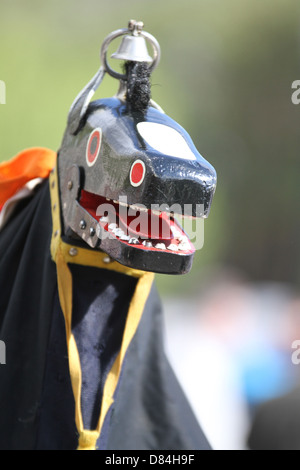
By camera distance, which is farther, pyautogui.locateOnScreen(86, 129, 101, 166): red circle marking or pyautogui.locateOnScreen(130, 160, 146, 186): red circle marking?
pyautogui.locateOnScreen(86, 129, 101, 166): red circle marking

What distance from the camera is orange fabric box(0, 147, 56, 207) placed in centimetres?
106

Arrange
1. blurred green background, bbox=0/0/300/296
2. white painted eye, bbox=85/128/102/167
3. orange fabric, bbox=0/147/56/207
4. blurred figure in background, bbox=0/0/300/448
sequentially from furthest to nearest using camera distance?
blurred green background, bbox=0/0/300/296, blurred figure in background, bbox=0/0/300/448, orange fabric, bbox=0/147/56/207, white painted eye, bbox=85/128/102/167

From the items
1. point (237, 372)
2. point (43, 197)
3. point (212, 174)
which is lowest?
point (237, 372)

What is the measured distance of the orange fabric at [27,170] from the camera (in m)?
1.06

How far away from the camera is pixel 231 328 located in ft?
9.08

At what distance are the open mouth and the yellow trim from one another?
79 mm

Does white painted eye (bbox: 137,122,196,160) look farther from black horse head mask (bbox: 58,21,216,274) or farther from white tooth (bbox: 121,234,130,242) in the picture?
white tooth (bbox: 121,234,130,242)

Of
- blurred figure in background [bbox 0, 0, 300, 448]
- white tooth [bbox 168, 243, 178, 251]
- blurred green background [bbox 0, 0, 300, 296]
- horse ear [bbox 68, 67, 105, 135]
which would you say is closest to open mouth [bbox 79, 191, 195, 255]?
white tooth [bbox 168, 243, 178, 251]

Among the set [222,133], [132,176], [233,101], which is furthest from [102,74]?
[233,101]

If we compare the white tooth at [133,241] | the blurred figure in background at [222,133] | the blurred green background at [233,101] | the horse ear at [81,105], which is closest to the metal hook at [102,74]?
the horse ear at [81,105]

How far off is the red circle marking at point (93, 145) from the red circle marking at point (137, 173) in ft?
0.35

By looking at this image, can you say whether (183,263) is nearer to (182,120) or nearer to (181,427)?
(181,427)

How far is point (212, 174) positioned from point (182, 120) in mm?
2243

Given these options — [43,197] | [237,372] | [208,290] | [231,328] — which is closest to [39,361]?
[43,197]
